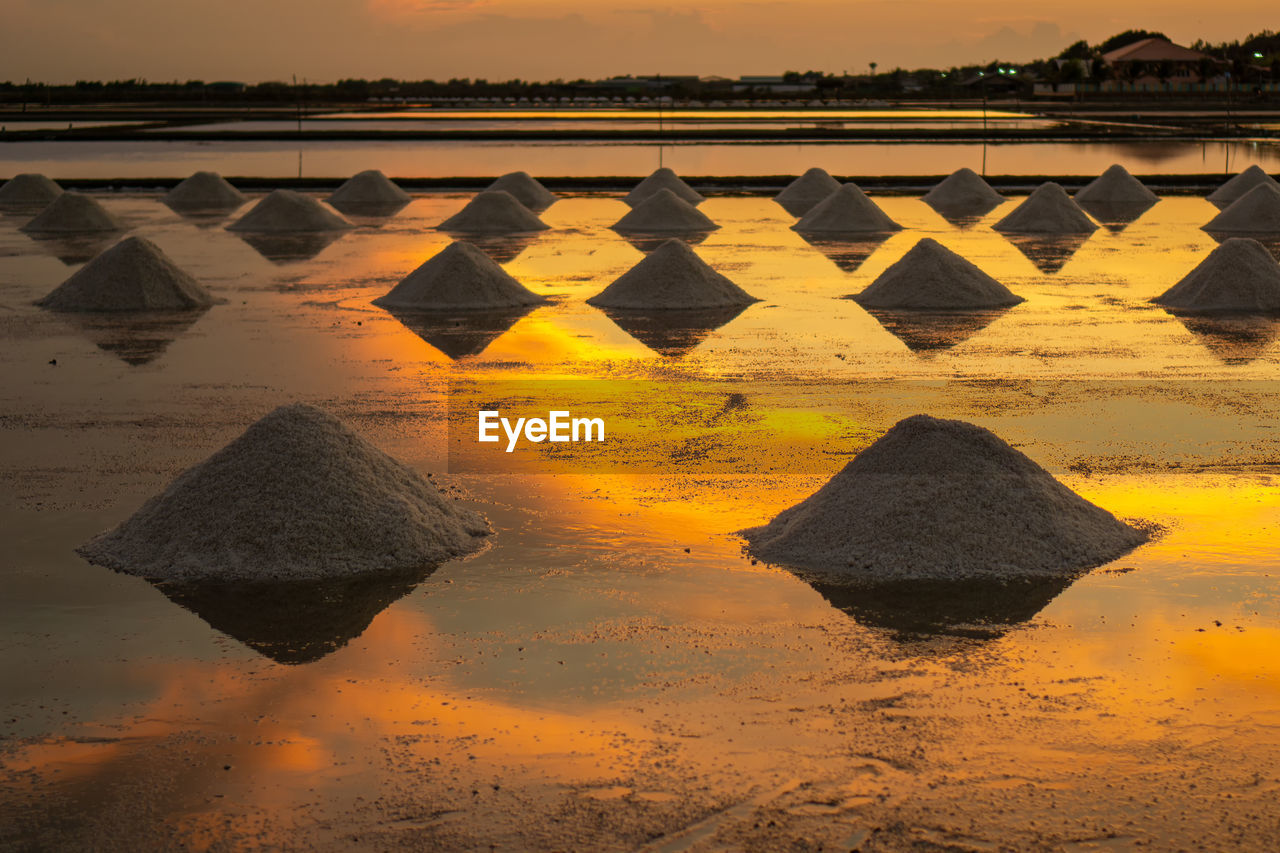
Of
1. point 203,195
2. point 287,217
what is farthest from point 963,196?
point 203,195

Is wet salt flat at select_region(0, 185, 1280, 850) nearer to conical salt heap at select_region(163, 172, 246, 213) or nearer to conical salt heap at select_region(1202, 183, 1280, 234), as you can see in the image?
conical salt heap at select_region(1202, 183, 1280, 234)

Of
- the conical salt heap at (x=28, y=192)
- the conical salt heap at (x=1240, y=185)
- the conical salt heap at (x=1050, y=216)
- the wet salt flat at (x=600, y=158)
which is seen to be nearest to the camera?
the conical salt heap at (x=1050, y=216)

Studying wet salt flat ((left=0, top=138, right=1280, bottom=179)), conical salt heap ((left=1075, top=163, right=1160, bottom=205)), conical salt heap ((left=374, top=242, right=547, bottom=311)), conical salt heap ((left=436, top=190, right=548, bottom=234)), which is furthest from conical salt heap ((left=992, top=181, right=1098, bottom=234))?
wet salt flat ((left=0, top=138, right=1280, bottom=179))

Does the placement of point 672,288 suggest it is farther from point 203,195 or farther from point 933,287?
point 203,195

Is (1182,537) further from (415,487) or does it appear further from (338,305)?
(338,305)

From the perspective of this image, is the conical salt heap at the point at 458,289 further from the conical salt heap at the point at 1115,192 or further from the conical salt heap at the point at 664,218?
the conical salt heap at the point at 1115,192

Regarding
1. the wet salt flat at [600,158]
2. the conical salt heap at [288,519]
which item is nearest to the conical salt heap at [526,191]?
the wet salt flat at [600,158]
